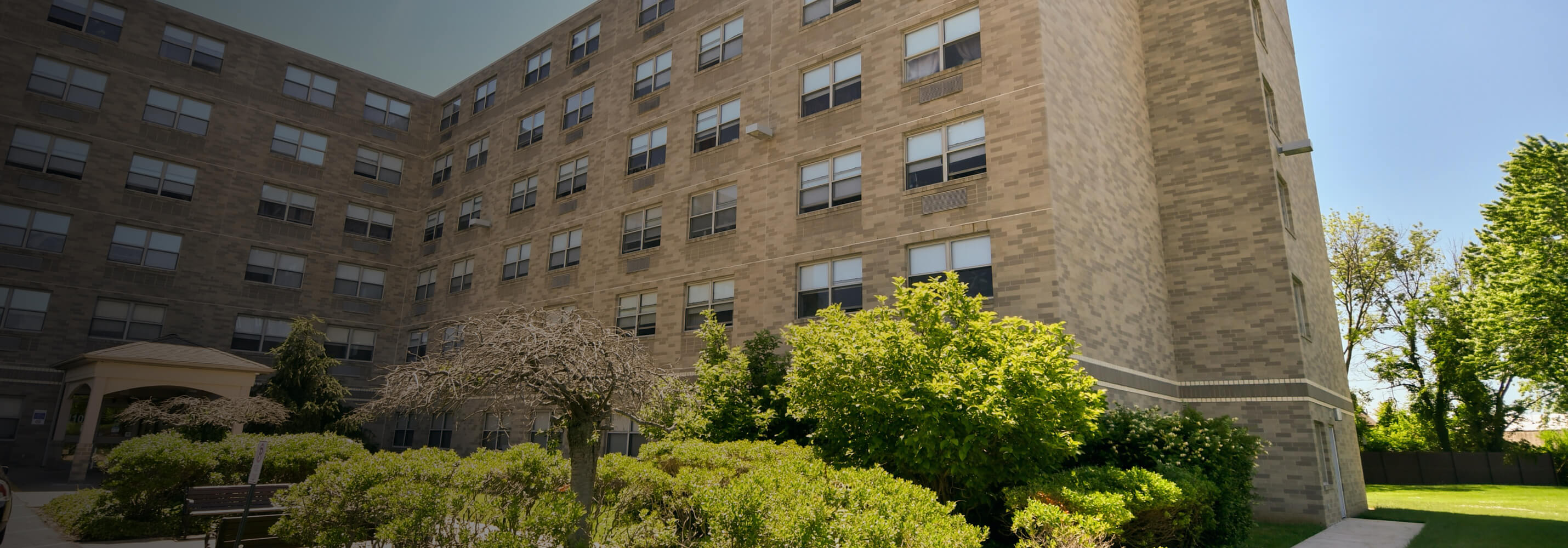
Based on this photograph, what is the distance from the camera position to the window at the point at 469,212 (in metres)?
31.6

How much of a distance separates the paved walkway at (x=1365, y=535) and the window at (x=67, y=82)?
1580 inches

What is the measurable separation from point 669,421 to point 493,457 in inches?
181

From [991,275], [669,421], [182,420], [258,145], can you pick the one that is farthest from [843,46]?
[258,145]

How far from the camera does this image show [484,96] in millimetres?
33844

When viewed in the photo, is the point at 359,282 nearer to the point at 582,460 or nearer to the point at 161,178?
the point at 161,178

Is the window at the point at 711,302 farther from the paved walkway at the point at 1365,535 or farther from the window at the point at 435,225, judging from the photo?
the window at the point at 435,225

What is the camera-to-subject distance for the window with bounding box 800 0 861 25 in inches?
819

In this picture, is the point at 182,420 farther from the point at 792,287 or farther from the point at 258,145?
the point at 792,287

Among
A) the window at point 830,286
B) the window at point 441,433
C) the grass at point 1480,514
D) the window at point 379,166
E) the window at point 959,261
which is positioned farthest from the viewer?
the window at point 379,166

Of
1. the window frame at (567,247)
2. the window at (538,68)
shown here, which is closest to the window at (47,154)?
the window at (538,68)

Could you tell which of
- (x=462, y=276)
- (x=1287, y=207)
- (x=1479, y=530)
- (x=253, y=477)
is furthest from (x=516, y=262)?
(x=1479, y=530)

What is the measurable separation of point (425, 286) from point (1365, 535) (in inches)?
1302

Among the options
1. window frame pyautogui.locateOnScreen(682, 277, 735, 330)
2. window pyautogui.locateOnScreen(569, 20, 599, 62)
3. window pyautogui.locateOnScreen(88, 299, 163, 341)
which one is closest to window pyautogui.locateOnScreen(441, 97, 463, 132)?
window pyautogui.locateOnScreen(569, 20, 599, 62)

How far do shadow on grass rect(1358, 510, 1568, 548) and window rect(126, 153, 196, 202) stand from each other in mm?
39570
